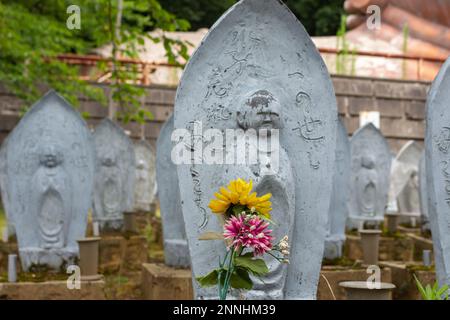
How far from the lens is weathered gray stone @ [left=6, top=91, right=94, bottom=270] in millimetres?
5227

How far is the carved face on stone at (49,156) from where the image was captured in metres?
5.26

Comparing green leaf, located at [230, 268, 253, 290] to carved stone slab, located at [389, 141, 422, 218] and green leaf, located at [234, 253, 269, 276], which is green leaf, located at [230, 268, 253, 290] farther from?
carved stone slab, located at [389, 141, 422, 218]

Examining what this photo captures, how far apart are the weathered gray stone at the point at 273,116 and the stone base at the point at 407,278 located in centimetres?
175

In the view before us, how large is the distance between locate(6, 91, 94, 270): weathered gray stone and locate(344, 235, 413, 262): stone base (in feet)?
7.66

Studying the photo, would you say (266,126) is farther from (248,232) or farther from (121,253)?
(121,253)

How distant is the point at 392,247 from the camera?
653cm

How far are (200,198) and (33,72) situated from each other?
7404mm

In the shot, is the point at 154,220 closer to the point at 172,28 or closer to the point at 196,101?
the point at 172,28

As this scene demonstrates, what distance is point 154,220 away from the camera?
27.3ft

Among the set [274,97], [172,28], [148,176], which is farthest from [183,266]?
[148,176]

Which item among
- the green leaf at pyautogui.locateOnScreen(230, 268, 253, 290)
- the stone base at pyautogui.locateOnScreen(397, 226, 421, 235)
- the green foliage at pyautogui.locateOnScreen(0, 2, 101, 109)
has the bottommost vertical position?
the stone base at pyautogui.locateOnScreen(397, 226, 421, 235)

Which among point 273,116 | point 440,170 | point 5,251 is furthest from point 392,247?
point 273,116

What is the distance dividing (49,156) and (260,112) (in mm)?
2466

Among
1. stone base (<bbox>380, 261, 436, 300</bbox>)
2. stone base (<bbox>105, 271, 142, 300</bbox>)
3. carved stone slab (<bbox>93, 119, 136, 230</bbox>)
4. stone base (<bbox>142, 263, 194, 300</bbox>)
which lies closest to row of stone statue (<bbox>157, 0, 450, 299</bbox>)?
stone base (<bbox>142, 263, 194, 300</bbox>)
